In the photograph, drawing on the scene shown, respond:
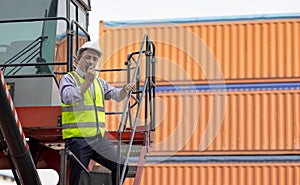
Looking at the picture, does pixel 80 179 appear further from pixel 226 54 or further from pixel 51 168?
pixel 226 54

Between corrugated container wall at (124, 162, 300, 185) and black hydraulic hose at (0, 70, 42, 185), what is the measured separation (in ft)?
26.6

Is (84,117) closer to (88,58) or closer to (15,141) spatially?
(88,58)

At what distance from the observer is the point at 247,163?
12.5 metres

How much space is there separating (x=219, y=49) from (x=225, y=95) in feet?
3.08

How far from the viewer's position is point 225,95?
13.0 meters

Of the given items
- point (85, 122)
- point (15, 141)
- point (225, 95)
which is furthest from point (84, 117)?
point (225, 95)

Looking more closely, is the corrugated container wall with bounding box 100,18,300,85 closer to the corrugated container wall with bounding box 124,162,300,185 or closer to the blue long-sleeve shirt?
the corrugated container wall with bounding box 124,162,300,185

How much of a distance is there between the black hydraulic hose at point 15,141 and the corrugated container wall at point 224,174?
811 centimetres

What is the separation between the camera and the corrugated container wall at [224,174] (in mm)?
12430

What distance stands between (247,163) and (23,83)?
23.3 ft

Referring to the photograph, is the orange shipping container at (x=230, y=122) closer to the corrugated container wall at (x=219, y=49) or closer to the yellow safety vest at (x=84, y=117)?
the corrugated container wall at (x=219, y=49)

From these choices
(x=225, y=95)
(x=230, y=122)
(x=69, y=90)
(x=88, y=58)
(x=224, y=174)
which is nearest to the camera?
(x=69, y=90)

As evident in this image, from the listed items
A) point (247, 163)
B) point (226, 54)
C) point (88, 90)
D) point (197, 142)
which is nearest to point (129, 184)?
point (197, 142)

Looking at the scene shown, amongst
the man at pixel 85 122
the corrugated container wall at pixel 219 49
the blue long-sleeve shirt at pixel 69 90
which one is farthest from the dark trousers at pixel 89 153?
the corrugated container wall at pixel 219 49
